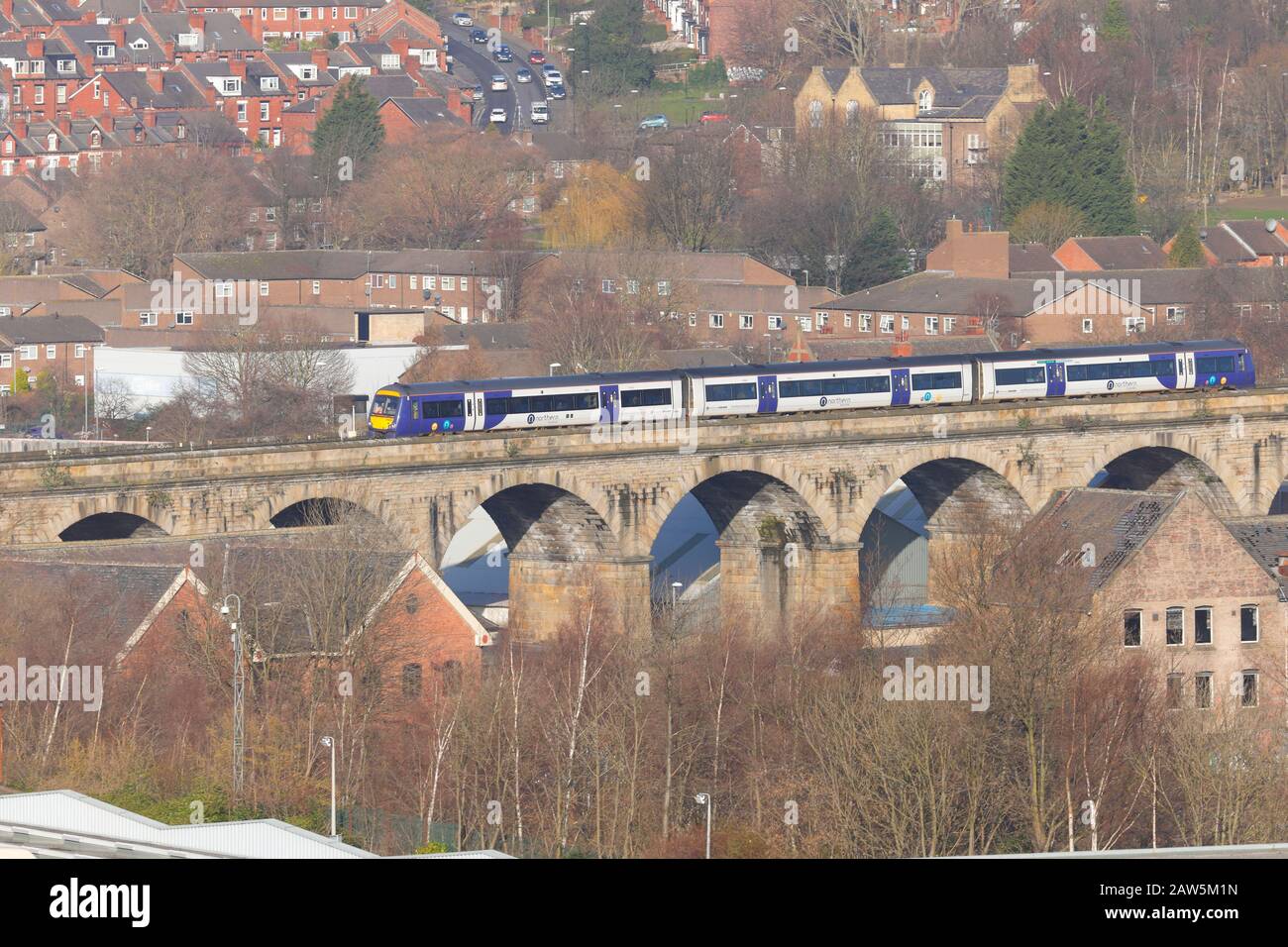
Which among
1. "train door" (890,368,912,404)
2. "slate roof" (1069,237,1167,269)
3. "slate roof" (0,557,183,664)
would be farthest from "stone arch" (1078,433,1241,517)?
"slate roof" (1069,237,1167,269)

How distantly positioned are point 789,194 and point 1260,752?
287 ft

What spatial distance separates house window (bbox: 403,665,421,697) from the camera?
56.1 meters

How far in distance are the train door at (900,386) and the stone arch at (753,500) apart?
3980 mm

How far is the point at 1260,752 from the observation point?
166 ft

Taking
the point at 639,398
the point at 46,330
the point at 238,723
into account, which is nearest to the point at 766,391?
the point at 639,398

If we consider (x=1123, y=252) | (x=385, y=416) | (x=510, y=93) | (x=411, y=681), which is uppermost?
(x=510, y=93)

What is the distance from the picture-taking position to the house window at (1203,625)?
58844mm

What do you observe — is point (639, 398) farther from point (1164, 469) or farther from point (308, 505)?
point (1164, 469)

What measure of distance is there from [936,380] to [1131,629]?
2372cm

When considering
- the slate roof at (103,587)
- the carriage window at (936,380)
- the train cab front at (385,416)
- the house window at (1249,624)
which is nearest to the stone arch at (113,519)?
the train cab front at (385,416)

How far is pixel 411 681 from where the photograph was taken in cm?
5644

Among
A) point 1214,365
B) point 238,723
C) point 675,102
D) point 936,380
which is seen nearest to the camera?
point 238,723
